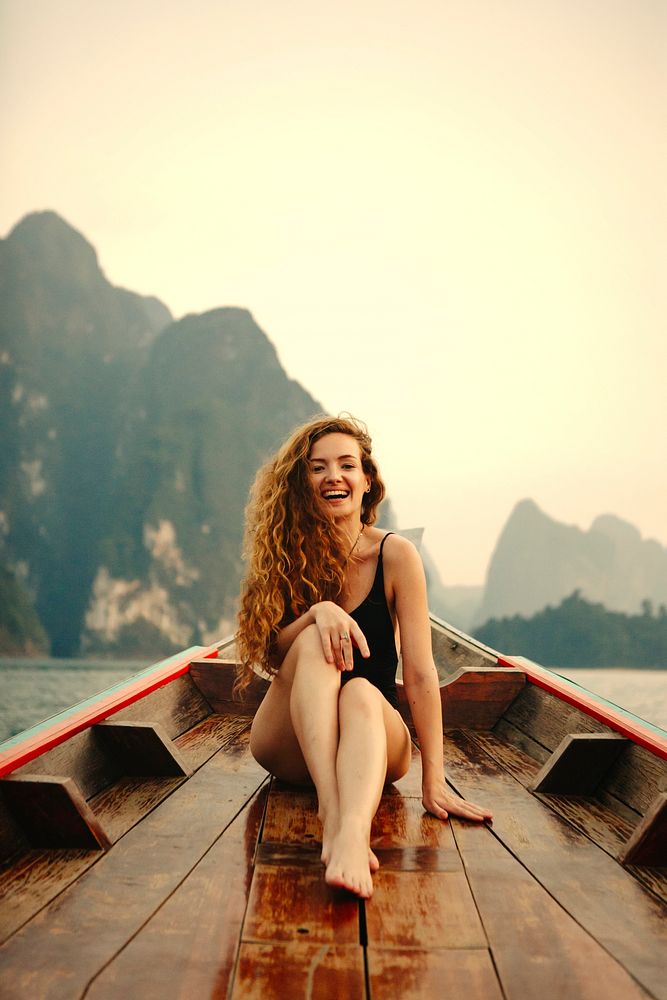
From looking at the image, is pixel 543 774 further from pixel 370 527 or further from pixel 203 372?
pixel 203 372

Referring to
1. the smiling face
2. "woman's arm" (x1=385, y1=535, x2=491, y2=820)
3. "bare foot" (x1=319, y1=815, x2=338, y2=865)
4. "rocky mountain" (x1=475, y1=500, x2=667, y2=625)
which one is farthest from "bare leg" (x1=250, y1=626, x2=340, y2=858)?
"rocky mountain" (x1=475, y1=500, x2=667, y2=625)

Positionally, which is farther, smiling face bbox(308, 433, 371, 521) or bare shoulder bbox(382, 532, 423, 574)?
smiling face bbox(308, 433, 371, 521)

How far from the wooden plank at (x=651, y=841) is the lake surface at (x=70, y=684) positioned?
41062 millimetres

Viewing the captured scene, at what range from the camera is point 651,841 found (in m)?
1.56

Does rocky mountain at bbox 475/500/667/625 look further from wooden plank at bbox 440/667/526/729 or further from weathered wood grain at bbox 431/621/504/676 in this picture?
wooden plank at bbox 440/667/526/729

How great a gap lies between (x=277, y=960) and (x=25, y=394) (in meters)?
76.0

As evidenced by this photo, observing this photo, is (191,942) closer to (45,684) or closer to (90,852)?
(90,852)

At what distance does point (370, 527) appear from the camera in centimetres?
219

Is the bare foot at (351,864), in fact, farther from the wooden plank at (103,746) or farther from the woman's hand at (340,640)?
the wooden plank at (103,746)

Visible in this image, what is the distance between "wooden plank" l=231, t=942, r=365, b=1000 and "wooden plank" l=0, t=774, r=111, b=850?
52 cm

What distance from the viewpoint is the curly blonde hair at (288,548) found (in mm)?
1960

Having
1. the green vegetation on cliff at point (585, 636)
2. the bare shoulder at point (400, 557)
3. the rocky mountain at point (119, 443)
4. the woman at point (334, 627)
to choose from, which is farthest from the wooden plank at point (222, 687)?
the rocky mountain at point (119, 443)

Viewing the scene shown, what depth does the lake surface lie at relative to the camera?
46.3 metres

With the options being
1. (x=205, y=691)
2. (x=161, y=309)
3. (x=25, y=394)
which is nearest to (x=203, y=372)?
(x=161, y=309)
